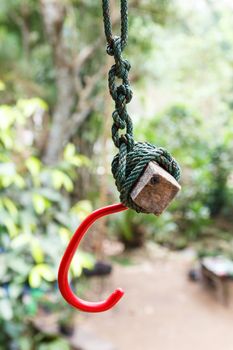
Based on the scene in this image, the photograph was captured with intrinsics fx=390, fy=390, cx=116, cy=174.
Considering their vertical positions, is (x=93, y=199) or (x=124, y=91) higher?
(x=124, y=91)

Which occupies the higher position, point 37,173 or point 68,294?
point 68,294

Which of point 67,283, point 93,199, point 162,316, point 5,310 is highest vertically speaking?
point 67,283

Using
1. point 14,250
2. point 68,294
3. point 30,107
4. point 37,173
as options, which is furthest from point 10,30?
point 68,294

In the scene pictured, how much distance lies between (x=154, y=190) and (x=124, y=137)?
0.07 meters

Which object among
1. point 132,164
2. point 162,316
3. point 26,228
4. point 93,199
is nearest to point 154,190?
point 132,164

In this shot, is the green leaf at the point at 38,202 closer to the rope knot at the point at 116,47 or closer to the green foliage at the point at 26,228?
the green foliage at the point at 26,228

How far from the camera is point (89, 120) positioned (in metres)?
3.24

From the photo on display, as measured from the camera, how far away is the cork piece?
40 cm

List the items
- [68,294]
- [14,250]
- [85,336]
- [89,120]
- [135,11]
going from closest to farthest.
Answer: [68,294], [14,250], [85,336], [135,11], [89,120]

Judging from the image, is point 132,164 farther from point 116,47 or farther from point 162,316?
point 162,316

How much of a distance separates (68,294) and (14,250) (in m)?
1.22

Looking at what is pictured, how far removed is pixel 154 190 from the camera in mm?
397

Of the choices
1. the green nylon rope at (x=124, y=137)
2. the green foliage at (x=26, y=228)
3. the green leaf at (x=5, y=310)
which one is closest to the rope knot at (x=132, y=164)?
the green nylon rope at (x=124, y=137)

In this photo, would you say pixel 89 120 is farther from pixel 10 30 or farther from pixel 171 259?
pixel 171 259
